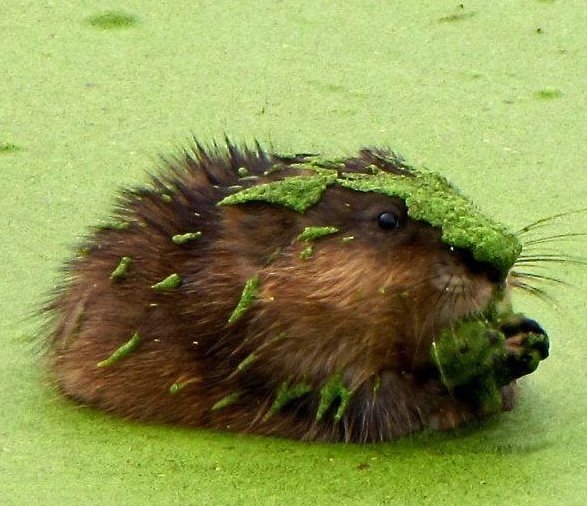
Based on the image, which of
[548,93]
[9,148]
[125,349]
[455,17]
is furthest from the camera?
[455,17]

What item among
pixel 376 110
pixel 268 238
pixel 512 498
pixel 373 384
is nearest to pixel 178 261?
pixel 268 238

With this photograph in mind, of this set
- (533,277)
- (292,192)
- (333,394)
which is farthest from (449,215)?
(533,277)

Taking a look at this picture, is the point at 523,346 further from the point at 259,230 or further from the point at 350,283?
the point at 259,230

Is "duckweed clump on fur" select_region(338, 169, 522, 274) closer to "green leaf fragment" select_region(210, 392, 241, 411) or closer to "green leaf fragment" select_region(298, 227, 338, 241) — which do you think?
"green leaf fragment" select_region(298, 227, 338, 241)

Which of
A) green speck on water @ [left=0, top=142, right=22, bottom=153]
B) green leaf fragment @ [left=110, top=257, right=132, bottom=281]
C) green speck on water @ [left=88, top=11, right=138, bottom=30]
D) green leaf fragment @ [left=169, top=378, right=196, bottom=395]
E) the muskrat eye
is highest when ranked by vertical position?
the muskrat eye

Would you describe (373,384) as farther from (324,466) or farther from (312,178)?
(312,178)

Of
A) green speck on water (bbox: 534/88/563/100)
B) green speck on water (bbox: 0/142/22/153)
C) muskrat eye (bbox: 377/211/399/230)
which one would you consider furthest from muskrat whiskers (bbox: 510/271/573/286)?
green speck on water (bbox: 0/142/22/153)
